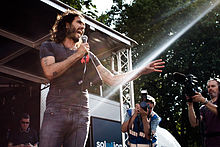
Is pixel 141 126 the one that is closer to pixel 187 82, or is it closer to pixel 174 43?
pixel 187 82

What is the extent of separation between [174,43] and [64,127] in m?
14.9

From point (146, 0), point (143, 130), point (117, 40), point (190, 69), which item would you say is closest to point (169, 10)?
point (146, 0)

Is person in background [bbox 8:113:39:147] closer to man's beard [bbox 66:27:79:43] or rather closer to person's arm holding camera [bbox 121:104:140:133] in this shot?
person's arm holding camera [bbox 121:104:140:133]

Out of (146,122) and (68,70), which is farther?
(146,122)

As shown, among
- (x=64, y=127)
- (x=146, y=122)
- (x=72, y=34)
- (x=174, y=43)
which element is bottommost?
(x=64, y=127)

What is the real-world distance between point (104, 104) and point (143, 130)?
508 cm

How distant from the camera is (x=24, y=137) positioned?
23.5 ft

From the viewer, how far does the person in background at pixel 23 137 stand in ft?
23.2

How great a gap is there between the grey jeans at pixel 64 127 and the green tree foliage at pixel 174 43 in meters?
13.9

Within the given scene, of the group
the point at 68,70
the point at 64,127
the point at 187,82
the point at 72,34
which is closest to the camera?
the point at 64,127

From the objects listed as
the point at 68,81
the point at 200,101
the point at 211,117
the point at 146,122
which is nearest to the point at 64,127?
the point at 68,81

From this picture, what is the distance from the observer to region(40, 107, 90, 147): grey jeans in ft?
6.84

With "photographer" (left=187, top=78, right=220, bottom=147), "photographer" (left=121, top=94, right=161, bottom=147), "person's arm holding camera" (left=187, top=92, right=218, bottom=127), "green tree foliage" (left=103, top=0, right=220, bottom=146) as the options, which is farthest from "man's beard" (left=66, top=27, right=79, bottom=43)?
"green tree foliage" (left=103, top=0, right=220, bottom=146)

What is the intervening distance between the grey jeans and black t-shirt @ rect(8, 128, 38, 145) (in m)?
5.29
